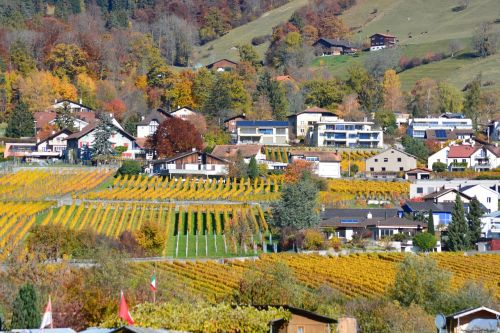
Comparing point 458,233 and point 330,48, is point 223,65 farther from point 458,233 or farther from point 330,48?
point 458,233

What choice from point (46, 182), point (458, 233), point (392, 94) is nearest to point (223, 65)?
point (392, 94)

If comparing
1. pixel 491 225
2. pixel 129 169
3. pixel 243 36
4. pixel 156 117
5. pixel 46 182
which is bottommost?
pixel 491 225

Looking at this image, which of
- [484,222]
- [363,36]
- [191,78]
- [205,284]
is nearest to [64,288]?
[205,284]

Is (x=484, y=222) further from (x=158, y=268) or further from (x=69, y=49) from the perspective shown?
(x=69, y=49)

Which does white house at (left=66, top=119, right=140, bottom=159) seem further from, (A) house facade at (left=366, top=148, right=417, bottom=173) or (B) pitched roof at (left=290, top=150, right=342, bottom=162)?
(A) house facade at (left=366, top=148, right=417, bottom=173)

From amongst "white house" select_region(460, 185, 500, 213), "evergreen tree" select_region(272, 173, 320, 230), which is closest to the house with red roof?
"white house" select_region(460, 185, 500, 213)

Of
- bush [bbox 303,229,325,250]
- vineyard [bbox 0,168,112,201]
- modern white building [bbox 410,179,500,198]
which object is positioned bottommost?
bush [bbox 303,229,325,250]

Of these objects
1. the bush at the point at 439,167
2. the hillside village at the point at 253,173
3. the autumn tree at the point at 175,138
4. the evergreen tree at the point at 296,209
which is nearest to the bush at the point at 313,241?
the hillside village at the point at 253,173
